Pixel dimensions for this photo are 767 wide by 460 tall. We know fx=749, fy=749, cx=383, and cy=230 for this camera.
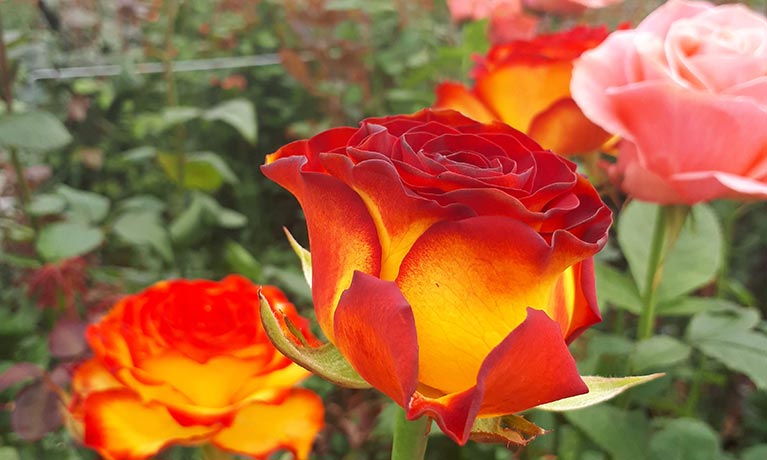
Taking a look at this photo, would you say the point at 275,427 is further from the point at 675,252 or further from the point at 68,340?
the point at 675,252

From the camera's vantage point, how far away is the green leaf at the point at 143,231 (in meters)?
0.71

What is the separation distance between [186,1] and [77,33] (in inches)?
6.5

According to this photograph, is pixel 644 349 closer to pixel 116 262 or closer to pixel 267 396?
pixel 267 396

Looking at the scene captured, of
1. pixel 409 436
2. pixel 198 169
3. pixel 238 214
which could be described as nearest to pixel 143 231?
pixel 198 169

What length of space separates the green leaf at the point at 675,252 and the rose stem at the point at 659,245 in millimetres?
37

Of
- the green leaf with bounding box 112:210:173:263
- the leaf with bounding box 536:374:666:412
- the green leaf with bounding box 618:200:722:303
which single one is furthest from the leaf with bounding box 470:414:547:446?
the green leaf with bounding box 112:210:173:263

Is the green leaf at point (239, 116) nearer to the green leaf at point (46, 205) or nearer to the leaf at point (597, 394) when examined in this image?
the green leaf at point (46, 205)

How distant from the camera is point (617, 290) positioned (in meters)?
0.63

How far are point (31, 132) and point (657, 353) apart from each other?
555mm

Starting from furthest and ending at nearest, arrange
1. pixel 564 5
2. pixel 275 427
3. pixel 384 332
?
pixel 564 5, pixel 275 427, pixel 384 332

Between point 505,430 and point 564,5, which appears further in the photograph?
point 564,5

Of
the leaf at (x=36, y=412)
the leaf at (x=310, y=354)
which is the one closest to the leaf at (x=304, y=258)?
the leaf at (x=310, y=354)

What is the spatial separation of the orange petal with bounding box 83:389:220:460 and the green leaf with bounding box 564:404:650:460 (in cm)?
30

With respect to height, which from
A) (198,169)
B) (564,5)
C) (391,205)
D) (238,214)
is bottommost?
(238,214)
